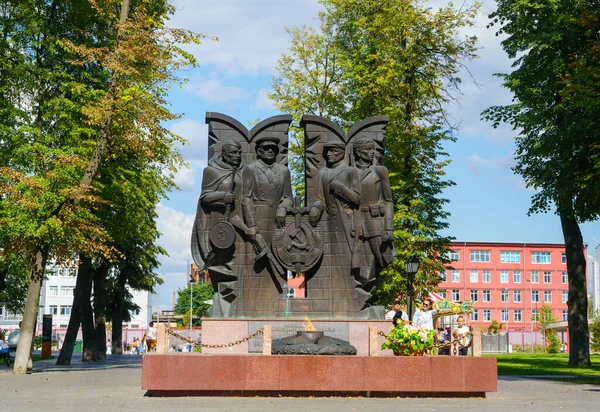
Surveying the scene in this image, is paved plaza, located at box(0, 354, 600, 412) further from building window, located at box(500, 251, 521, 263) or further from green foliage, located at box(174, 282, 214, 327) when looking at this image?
green foliage, located at box(174, 282, 214, 327)

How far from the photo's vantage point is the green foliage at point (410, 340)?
1841cm

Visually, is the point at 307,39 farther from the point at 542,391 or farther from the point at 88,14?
the point at 542,391

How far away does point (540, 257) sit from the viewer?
328 ft

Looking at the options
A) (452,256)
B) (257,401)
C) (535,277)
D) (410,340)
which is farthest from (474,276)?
(257,401)

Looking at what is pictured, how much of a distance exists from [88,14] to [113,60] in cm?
434

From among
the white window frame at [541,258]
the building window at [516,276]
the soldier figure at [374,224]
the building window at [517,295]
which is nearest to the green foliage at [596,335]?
the building window at [517,295]

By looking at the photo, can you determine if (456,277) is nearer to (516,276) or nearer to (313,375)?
(516,276)

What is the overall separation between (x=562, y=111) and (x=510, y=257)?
2880 inches

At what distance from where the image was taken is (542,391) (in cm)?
2014

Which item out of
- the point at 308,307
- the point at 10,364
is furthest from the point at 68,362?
the point at 308,307

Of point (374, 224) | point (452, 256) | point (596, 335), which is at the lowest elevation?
point (596, 335)

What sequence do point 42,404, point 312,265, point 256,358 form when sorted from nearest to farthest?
point 42,404 → point 256,358 → point 312,265

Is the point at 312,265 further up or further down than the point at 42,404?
further up

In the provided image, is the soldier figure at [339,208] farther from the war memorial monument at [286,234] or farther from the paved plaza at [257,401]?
the paved plaza at [257,401]
